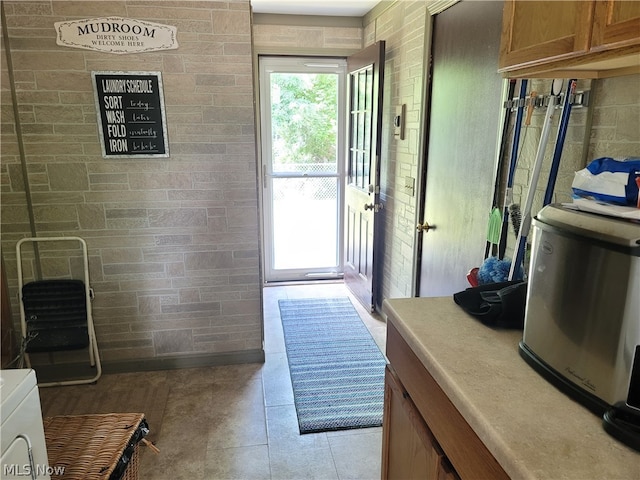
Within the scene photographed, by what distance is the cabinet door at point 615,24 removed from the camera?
0.83 metres

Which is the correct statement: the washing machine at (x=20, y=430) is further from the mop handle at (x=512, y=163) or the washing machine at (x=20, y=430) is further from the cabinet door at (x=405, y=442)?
the mop handle at (x=512, y=163)

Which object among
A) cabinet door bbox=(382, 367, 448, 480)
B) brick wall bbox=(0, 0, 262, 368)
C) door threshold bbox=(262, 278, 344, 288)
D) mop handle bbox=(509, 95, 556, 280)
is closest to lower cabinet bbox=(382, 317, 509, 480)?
cabinet door bbox=(382, 367, 448, 480)

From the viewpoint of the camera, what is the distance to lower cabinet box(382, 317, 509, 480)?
3.13 feet

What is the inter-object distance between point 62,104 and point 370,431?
2.34 metres

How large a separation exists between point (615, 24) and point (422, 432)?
104 centimetres

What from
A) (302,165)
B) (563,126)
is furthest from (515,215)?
(302,165)

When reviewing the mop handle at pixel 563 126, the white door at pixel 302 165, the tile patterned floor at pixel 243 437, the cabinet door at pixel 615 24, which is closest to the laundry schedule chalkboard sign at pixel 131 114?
the tile patterned floor at pixel 243 437

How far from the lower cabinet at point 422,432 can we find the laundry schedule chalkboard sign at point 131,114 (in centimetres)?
176

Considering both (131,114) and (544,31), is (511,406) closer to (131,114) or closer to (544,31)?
(544,31)

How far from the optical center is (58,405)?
Result: 2.43 m

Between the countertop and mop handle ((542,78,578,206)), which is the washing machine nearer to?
the countertop

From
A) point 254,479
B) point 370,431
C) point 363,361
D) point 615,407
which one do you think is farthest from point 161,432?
point 615,407

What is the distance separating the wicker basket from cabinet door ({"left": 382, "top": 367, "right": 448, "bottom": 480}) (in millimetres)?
945

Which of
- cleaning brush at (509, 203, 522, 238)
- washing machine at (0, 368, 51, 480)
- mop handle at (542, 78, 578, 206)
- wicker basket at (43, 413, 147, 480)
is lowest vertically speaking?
wicker basket at (43, 413, 147, 480)
